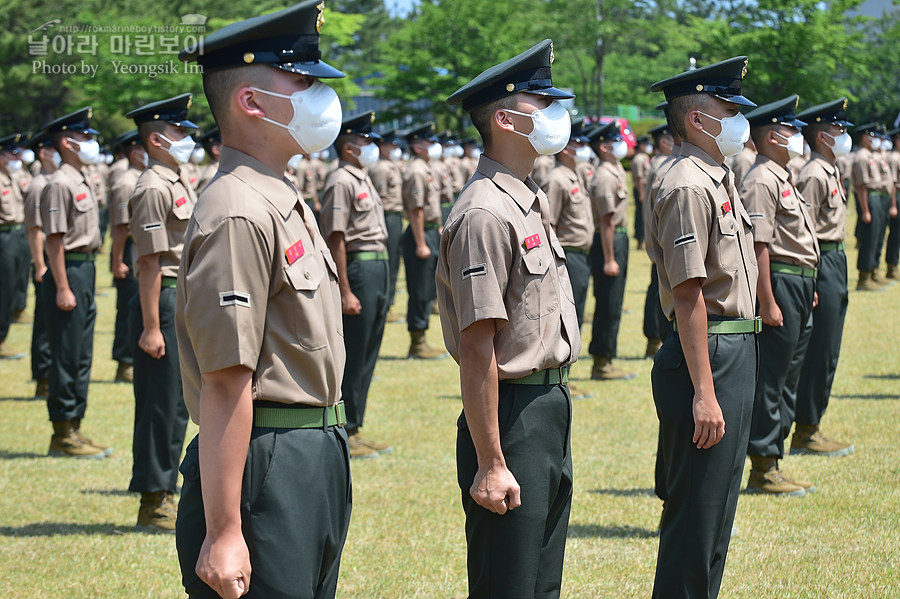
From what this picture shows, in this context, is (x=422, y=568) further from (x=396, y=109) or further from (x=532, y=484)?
(x=396, y=109)

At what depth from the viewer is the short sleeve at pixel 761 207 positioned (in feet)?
21.7

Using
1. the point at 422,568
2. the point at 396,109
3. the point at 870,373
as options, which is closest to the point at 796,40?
the point at 396,109

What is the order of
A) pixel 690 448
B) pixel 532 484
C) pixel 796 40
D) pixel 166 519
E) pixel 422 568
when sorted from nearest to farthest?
pixel 532 484 → pixel 690 448 → pixel 422 568 → pixel 166 519 → pixel 796 40

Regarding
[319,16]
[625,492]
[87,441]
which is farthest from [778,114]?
[87,441]

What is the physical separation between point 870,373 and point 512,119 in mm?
8304

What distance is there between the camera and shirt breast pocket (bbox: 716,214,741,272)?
178 inches

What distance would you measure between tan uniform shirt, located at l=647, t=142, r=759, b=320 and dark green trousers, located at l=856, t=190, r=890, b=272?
13.2 metres

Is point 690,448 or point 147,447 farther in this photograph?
point 147,447

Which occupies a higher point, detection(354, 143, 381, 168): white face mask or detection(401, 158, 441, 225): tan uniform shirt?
detection(354, 143, 381, 168): white face mask

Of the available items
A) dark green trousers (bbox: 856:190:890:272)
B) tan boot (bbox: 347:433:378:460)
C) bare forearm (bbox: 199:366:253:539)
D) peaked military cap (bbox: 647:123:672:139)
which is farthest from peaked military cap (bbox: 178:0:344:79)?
dark green trousers (bbox: 856:190:890:272)

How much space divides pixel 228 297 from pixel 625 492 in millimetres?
4851

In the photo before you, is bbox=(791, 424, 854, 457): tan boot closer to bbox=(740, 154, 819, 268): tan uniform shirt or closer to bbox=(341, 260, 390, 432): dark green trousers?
bbox=(740, 154, 819, 268): tan uniform shirt

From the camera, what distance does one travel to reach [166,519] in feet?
21.2

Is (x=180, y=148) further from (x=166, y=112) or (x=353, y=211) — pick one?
(x=353, y=211)
